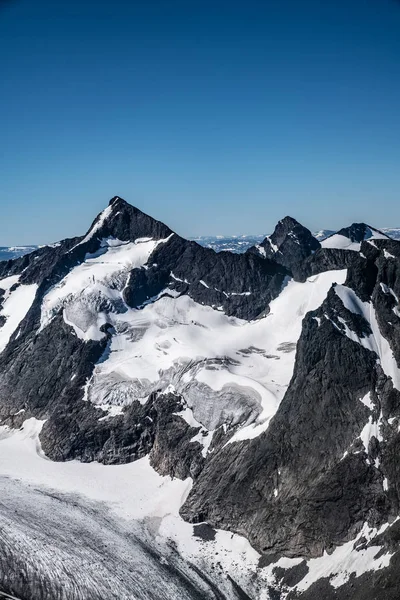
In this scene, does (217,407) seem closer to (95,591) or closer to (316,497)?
(316,497)

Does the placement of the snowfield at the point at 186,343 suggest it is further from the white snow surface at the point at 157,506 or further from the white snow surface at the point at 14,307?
the white snow surface at the point at 14,307

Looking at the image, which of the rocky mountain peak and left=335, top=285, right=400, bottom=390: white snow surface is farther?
the rocky mountain peak

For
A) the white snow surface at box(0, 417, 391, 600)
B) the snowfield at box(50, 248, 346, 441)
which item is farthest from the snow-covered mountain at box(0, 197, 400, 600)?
the snowfield at box(50, 248, 346, 441)

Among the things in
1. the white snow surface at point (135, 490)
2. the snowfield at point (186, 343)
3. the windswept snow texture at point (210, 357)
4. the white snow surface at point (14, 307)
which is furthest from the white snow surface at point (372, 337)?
the white snow surface at point (14, 307)

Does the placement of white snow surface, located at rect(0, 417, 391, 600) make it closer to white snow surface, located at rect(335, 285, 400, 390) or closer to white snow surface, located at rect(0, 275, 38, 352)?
white snow surface, located at rect(335, 285, 400, 390)

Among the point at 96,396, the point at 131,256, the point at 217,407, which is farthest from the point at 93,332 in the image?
the point at 217,407
